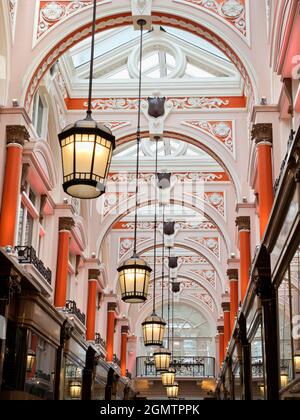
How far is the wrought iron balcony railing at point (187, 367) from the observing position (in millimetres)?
30641

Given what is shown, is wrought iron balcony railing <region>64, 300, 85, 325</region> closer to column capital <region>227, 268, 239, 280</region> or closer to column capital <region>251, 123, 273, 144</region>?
column capital <region>227, 268, 239, 280</region>

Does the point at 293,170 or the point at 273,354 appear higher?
the point at 293,170

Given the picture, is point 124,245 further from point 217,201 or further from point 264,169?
point 264,169

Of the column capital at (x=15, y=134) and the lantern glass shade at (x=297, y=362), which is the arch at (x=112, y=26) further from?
the lantern glass shade at (x=297, y=362)

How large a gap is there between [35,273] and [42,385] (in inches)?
89.5

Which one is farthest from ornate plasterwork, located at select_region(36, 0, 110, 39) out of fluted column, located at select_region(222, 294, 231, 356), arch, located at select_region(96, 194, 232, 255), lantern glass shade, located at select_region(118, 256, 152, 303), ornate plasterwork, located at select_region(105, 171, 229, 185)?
fluted column, located at select_region(222, 294, 231, 356)

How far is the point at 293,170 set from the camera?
5898mm

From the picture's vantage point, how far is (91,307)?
58.0 feet

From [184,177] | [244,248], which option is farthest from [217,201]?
[244,248]

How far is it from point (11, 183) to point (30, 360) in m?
2.58

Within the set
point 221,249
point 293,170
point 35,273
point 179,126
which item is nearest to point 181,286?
point 221,249

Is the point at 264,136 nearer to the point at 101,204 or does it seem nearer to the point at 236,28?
the point at 236,28

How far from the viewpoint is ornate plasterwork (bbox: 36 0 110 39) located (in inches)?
452

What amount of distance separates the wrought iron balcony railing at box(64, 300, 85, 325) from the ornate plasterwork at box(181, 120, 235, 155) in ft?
15.2
